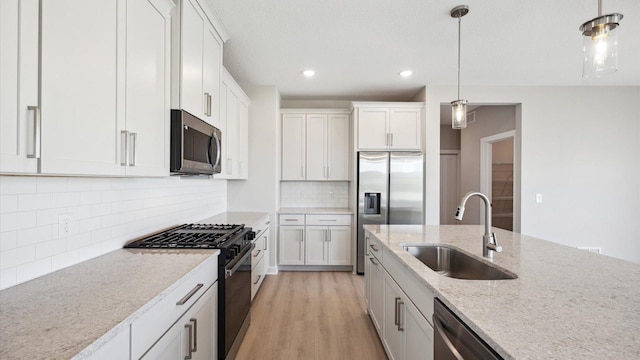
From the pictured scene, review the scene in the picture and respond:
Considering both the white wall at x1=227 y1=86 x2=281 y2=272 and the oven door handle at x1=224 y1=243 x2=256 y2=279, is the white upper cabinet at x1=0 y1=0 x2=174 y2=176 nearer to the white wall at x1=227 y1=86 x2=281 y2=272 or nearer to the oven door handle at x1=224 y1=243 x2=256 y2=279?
the oven door handle at x1=224 y1=243 x2=256 y2=279

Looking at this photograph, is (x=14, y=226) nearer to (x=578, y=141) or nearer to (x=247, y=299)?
(x=247, y=299)

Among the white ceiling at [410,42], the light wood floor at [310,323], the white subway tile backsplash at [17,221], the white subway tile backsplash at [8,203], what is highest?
the white ceiling at [410,42]

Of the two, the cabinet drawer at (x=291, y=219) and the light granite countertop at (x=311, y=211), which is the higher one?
the light granite countertop at (x=311, y=211)

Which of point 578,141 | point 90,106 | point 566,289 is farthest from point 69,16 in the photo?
point 578,141

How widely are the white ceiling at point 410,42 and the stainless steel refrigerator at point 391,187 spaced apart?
1.04 meters

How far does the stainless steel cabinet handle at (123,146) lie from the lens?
1301 millimetres

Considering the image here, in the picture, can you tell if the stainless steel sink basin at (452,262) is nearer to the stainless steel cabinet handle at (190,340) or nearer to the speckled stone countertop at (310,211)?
the stainless steel cabinet handle at (190,340)

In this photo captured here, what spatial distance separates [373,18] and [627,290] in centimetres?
226

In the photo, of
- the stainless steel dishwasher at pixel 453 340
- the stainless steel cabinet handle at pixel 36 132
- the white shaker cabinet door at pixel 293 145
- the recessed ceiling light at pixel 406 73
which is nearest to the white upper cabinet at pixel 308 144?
the white shaker cabinet door at pixel 293 145

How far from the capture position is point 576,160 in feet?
13.1

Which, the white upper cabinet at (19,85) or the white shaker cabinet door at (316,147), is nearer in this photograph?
the white upper cabinet at (19,85)


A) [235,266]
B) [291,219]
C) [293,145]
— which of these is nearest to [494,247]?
[235,266]

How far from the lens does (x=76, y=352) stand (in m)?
0.70

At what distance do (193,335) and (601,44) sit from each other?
2370mm
